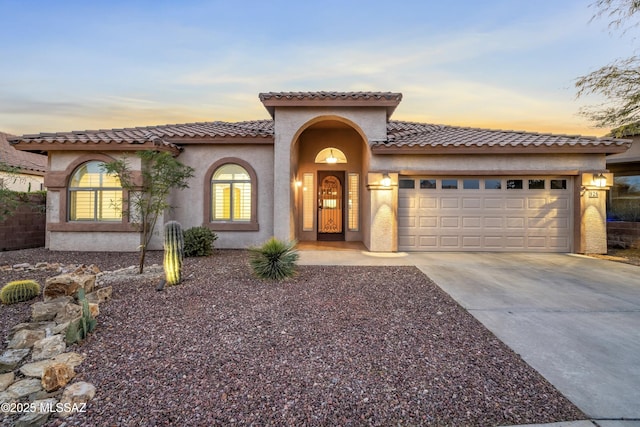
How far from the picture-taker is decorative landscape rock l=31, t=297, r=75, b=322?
4281mm

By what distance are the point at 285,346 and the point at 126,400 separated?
1.55 meters

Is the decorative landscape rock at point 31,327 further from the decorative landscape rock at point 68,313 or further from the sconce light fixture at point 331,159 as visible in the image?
the sconce light fixture at point 331,159

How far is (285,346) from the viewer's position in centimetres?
345

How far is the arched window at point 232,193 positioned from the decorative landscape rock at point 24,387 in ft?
26.7

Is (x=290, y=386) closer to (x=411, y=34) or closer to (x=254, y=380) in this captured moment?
(x=254, y=380)

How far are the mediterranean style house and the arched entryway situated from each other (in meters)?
2.27

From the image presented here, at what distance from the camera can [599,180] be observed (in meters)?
9.62

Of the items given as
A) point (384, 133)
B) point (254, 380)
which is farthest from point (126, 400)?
point (384, 133)

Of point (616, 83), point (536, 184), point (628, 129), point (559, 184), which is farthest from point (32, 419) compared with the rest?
point (628, 129)

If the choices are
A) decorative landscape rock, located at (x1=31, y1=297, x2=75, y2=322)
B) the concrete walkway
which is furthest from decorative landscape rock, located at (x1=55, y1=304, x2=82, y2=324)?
the concrete walkway

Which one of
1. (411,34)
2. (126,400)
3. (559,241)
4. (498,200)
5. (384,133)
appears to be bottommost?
(126,400)

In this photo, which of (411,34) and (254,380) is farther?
(411,34)

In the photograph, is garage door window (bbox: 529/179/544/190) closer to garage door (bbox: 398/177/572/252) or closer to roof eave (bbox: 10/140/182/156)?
garage door (bbox: 398/177/572/252)

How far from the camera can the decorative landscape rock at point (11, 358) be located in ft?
→ 10.2
